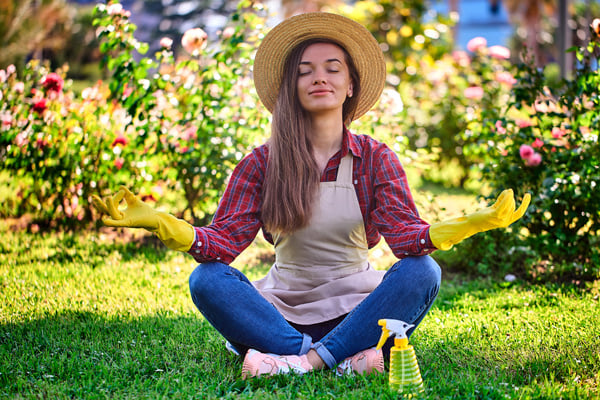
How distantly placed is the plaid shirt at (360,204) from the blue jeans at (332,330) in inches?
3.0

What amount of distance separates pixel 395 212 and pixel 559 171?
1.75 meters

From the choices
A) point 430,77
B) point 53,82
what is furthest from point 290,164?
point 430,77

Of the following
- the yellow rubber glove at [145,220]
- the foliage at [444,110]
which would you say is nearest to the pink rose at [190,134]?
the yellow rubber glove at [145,220]

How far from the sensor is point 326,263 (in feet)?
7.67

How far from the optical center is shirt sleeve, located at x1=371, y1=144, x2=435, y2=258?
6.79ft

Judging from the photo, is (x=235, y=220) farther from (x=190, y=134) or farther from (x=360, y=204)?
(x=190, y=134)

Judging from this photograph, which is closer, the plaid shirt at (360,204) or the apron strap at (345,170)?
the plaid shirt at (360,204)

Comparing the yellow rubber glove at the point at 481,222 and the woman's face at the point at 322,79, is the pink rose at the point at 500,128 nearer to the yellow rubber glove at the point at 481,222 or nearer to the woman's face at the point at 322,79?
the woman's face at the point at 322,79

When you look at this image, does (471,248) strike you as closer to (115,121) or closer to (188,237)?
(188,237)

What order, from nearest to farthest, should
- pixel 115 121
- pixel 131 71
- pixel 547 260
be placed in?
pixel 547 260 → pixel 131 71 → pixel 115 121

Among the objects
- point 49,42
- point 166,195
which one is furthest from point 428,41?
point 49,42

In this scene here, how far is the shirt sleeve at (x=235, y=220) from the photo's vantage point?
6.98 ft

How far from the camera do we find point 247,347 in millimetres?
2227

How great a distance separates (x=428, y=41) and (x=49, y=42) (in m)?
12.5
